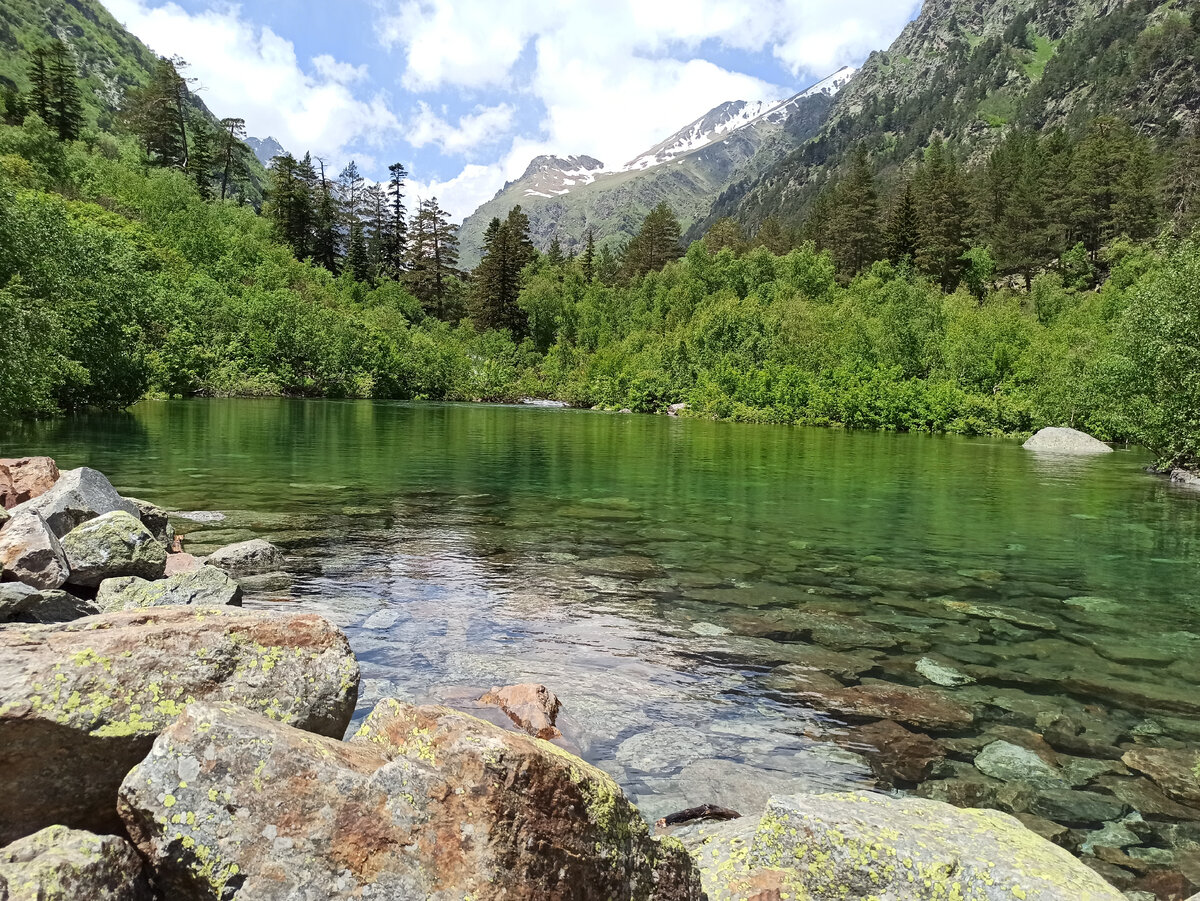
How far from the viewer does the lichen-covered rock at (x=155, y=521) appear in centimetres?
1223

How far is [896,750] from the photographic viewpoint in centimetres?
695

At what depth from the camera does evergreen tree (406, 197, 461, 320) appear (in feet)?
422

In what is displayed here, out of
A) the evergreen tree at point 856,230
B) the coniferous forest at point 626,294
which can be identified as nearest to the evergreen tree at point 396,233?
the coniferous forest at point 626,294

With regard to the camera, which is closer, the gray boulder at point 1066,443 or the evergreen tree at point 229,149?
the gray boulder at point 1066,443

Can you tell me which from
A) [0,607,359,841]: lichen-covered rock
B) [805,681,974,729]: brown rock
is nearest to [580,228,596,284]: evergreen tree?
[805,681,974,729]: brown rock

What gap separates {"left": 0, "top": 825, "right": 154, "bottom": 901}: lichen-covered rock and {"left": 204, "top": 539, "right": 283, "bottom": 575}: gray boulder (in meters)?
9.85

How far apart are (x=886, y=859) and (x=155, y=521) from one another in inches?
498

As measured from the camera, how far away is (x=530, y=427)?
51.8 meters

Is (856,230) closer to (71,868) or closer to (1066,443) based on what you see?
(1066,443)

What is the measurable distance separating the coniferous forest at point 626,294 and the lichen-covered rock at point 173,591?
66.5 ft

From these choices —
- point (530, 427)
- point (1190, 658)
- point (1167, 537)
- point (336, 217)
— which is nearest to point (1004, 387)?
point (530, 427)

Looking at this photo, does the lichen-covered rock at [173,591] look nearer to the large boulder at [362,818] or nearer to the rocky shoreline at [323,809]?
the rocky shoreline at [323,809]

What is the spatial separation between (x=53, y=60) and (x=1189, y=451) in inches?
6195

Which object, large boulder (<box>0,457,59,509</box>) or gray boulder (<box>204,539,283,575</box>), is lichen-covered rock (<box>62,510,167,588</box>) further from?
large boulder (<box>0,457,59,509</box>)
